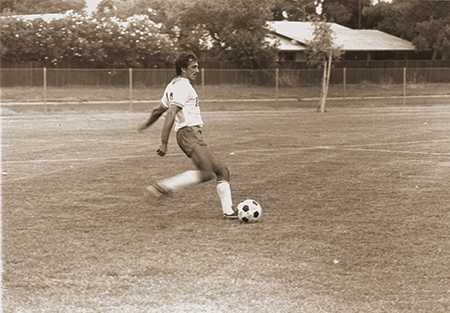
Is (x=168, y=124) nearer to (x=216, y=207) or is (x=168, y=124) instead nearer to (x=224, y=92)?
(x=216, y=207)

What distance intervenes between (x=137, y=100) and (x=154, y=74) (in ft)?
5.77

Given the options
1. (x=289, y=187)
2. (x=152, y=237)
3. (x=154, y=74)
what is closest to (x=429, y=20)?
(x=154, y=74)

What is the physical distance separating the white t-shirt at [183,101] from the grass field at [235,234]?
1.08 metres

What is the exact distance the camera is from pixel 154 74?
37906 millimetres

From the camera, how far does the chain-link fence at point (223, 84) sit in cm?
3591

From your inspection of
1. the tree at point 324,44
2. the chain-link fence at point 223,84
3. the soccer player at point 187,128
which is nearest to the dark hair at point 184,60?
the soccer player at point 187,128

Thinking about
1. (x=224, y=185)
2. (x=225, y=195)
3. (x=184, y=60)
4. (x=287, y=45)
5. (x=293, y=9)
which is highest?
(x=293, y=9)

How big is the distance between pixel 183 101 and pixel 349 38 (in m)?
48.3

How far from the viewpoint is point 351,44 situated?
5422 cm

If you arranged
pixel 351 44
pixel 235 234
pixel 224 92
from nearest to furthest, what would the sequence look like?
pixel 235 234
pixel 224 92
pixel 351 44

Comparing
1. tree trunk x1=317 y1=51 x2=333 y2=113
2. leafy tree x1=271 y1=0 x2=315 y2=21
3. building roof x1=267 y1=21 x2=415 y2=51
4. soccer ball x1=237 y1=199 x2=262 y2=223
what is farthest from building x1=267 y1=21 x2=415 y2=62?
soccer ball x1=237 y1=199 x2=262 y2=223

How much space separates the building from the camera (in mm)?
53531

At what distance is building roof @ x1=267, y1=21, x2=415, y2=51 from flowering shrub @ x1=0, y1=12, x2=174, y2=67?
1041 centimetres

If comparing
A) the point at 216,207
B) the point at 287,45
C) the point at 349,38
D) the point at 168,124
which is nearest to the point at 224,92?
the point at 287,45
